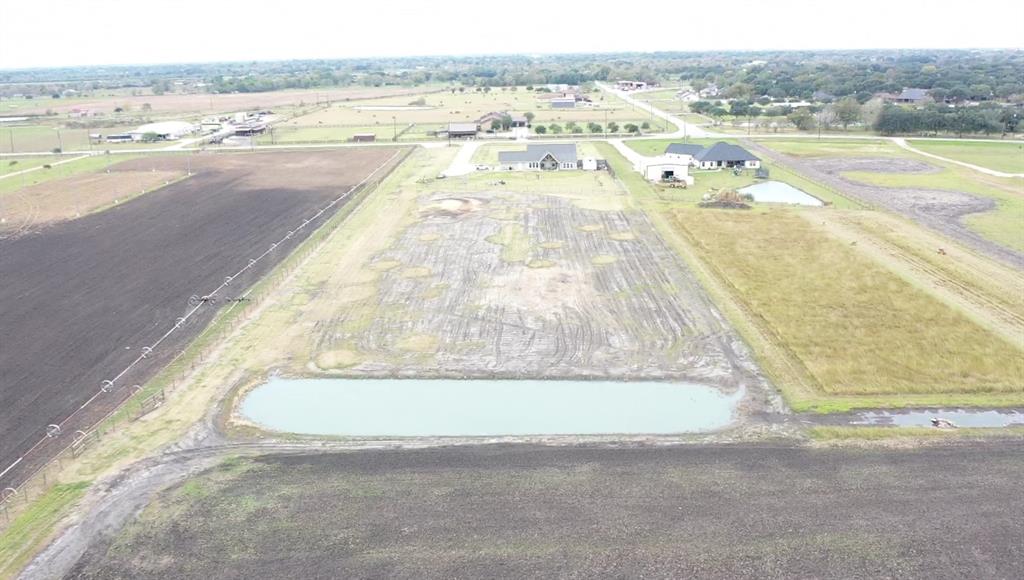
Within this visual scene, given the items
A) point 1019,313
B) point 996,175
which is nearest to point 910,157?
point 996,175

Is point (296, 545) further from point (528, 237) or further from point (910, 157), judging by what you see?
point (910, 157)

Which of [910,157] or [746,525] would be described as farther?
[910,157]

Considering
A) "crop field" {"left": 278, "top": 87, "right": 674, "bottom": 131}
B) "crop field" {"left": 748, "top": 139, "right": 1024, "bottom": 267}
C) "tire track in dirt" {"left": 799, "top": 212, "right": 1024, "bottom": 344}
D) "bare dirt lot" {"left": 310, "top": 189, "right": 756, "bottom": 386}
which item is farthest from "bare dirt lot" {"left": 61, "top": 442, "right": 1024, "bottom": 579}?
"crop field" {"left": 278, "top": 87, "right": 674, "bottom": 131}

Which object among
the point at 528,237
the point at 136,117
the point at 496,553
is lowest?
the point at 496,553

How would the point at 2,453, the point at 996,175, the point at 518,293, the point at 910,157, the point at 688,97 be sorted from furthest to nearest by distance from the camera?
1. the point at 688,97
2. the point at 910,157
3. the point at 996,175
4. the point at 518,293
5. the point at 2,453

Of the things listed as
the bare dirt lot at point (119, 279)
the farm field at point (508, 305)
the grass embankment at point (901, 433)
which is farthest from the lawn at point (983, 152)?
the bare dirt lot at point (119, 279)

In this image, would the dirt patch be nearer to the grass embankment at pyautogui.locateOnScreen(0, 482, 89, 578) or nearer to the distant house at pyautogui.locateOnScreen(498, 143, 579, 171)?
the distant house at pyautogui.locateOnScreen(498, 143, 579, 171)
